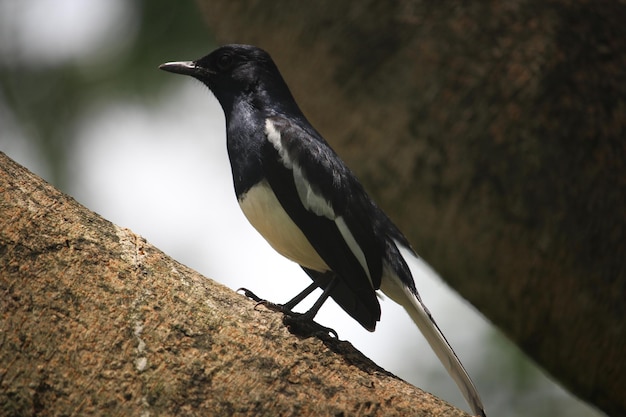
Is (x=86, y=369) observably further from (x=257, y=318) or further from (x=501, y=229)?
(x=501, y=229)

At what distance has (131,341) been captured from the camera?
228cm

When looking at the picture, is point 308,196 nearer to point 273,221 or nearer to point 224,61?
point 273,221

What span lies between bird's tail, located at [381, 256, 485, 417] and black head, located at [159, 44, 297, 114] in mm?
1191

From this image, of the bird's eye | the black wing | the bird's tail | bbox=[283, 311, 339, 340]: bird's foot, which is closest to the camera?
bbox=[283, 311, 339, 340]: bird's foot

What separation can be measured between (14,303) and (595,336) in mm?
2323

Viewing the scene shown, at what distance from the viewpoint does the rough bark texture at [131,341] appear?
2.18m

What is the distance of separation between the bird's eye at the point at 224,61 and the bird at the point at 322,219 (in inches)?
19.4

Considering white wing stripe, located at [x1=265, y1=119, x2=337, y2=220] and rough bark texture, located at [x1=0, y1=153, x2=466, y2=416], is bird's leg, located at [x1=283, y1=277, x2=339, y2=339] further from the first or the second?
white wing stripe, located at [x1=265, y1=119, x2=337, y2=220]

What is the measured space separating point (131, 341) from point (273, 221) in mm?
1545

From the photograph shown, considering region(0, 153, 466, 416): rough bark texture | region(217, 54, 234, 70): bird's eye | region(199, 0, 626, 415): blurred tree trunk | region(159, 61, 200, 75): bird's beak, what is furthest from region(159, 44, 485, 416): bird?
region(0, 153, 466, 416): rough bark texture

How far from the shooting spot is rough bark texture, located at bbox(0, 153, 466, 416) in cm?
218

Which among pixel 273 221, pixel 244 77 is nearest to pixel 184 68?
pixel 244 77

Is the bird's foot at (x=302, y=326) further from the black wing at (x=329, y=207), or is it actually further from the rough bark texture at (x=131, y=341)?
the black wing at (x=329, y=207)

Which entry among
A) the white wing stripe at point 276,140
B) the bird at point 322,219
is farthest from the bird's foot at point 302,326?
the white wing stripe at point 276,140
